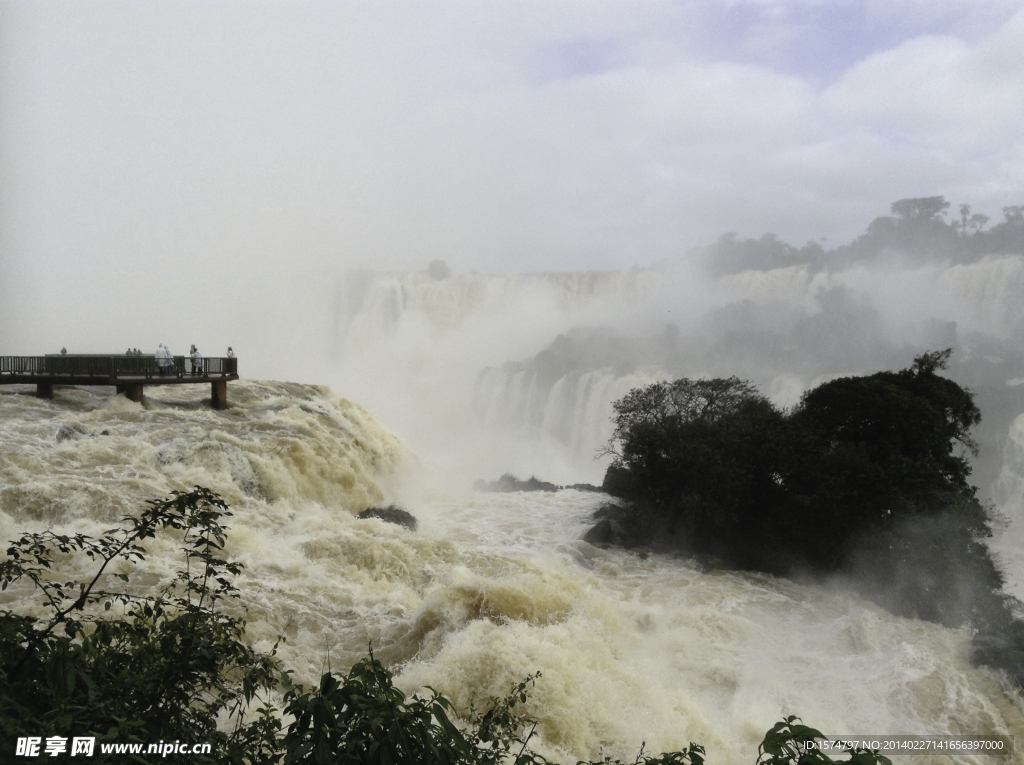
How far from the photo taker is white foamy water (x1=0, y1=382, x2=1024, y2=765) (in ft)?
26.7

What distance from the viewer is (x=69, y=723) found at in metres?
2.04

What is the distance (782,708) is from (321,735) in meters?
9.23

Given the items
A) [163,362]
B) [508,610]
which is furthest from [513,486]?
[508,610]

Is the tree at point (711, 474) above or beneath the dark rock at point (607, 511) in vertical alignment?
above

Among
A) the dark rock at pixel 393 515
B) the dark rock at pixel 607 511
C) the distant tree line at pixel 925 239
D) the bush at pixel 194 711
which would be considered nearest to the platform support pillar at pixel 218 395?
the dark rock at pixel 393 515

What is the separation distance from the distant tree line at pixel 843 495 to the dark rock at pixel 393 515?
5.22 m

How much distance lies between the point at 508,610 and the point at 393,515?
25.8ft

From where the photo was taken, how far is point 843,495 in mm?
14164

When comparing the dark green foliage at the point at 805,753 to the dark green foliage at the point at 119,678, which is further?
the dark green foliage at the point at 119,678

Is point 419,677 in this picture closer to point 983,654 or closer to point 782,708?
point 782,708

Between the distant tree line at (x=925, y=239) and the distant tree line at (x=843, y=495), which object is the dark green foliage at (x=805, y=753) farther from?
the distant tree line at (x=925, y=239)

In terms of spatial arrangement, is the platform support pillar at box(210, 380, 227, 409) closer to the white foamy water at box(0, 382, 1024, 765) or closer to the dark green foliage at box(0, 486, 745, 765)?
the white foamy water at box(0, 382, 1024, 765)

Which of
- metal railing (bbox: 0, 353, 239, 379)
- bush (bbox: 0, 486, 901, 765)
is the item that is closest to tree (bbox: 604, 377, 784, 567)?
metal railing (bbox: 0, 353, 239, 379)

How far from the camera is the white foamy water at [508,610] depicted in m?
8.15
